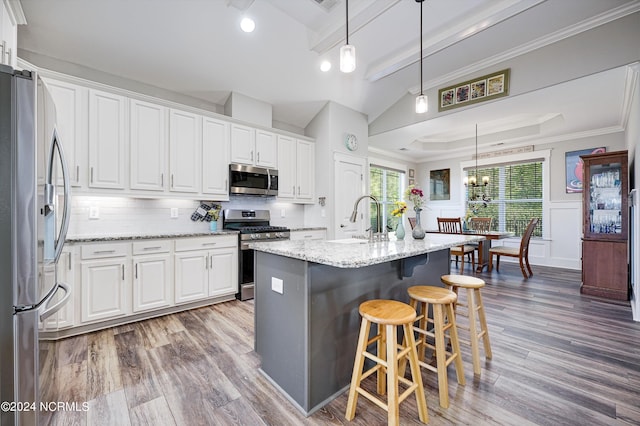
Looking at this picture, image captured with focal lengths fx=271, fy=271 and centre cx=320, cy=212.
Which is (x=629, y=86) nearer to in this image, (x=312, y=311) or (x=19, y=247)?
(x=312, y=311)

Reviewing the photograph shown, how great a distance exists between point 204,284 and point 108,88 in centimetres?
238

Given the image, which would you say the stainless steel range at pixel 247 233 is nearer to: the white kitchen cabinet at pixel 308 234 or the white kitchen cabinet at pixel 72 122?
the white kitchen cabinet at pixel 308 234

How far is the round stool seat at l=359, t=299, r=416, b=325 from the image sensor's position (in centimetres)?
143

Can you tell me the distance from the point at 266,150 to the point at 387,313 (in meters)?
3.28

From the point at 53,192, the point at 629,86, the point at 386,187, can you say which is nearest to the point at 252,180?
the point at 53,192

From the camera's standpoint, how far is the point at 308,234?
14.7ft

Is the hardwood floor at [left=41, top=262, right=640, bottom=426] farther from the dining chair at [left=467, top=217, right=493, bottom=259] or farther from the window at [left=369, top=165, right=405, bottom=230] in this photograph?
the window at [left=369, top=165, right=405, bottom=230]

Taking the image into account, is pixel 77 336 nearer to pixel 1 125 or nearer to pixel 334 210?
pixel 1 125

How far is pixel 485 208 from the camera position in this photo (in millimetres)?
6656

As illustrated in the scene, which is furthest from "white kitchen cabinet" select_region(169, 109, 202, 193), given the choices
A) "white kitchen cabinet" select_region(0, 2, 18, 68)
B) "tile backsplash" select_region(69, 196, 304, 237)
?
"white kitchen cabinet" select_region(0, 2, 18, 68)

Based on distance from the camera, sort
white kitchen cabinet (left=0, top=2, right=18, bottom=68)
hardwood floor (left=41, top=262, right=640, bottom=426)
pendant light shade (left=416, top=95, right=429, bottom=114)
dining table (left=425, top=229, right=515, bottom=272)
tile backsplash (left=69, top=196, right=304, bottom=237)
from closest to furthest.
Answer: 1. hardwood floor (left=41, top=262, right=640, bottom=426)
2. white kitchen cabinet (left=0, top=2, right=18, bottom=68)
3. pendant light shade (left=416, top=95, right=429, bottom=114)
4. tile backsplash (left=69, top=196, right=304, bottom=237)
5. dining table (left=425, top=229, right=515, bottom=272)

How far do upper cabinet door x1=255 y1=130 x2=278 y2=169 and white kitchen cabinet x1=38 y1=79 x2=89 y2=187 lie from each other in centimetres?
195

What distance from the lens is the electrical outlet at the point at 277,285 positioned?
5.82ft

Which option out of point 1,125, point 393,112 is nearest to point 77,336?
point 1,125
